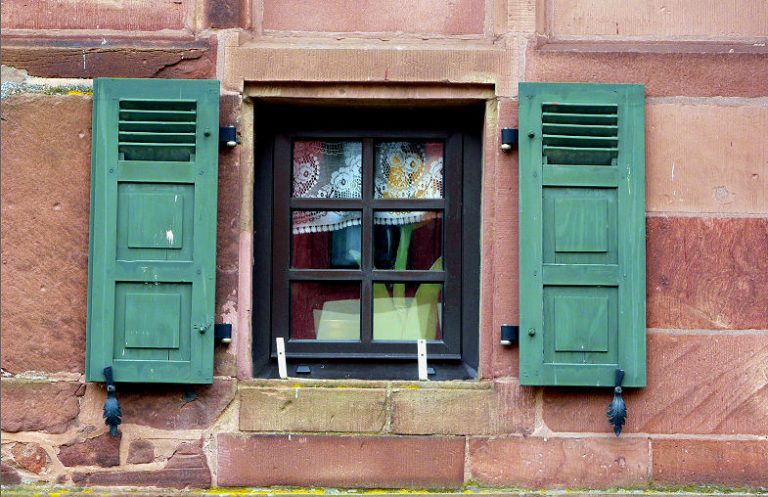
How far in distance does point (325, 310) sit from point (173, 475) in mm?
885

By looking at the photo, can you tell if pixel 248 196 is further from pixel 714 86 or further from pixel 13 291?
pixel 714 86

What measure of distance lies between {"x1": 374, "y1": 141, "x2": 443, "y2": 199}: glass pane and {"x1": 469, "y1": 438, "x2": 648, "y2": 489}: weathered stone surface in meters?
1.04

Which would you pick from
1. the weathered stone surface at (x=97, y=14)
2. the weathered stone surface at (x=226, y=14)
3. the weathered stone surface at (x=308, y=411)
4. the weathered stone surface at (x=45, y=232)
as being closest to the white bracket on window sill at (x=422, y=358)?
the weathered stone surface at (x=308, y=411)

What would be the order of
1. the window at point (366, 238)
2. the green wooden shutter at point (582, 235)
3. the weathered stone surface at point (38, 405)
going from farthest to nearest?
1. the window at point (366, 238)
2. the weathered stone surface at point (38, 405)
3. the green wooden shutter at point (582, 235)

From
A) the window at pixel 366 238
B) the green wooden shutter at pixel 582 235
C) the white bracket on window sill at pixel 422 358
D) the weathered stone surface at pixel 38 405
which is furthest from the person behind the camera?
the window at pixel 366 238

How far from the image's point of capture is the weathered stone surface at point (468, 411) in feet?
14.2

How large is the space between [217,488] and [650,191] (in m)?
2.02

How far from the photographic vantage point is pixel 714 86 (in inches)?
172

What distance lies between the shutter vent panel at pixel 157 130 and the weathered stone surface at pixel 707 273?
181 cm

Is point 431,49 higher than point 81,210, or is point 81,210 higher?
point 431,49

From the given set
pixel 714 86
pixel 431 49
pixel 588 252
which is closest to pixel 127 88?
pixel 431 49

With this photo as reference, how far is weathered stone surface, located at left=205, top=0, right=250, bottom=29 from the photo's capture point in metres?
4.43

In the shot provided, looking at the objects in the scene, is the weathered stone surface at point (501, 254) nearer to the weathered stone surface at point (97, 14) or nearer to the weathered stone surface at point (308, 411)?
the weathered stone surface at point (308, 411)

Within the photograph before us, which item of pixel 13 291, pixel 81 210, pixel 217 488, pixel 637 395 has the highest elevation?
pixel 81 210
